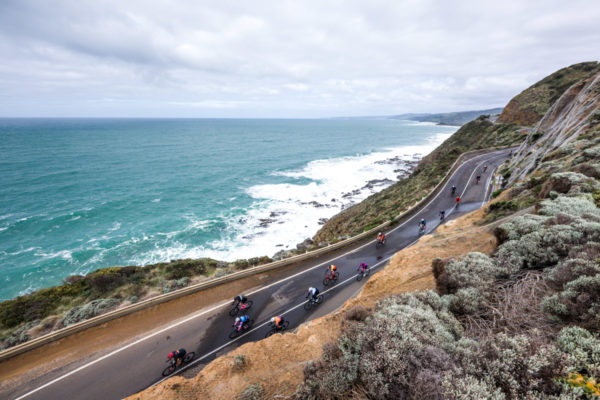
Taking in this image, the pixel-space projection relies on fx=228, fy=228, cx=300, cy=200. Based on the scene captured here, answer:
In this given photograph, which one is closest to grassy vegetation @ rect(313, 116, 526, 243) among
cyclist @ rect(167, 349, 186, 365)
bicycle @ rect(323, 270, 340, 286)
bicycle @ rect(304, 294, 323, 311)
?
bicycle @ rect(323, 270, 340, 286)

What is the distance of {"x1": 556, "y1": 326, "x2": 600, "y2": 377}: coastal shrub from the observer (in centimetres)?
338

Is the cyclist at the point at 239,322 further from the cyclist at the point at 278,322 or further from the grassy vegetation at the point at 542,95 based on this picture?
the grassy vegetation at the point at 542,95

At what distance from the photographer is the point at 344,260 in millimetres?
18234

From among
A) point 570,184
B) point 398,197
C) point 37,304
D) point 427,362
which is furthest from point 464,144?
point 37,304

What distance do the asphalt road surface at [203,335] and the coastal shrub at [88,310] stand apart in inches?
106

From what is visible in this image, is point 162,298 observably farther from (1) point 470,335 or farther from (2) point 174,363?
(1) point 470,335

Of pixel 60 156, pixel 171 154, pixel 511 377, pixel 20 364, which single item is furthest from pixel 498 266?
pixel 60 156

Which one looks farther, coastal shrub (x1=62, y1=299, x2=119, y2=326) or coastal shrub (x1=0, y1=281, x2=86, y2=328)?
coastal shrub (x1=0, y1=281, x2=86, y2=328)

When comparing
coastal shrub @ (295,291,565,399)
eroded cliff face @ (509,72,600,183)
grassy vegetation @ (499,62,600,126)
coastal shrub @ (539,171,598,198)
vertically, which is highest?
grassy vegetation @ (499,62,600,126)

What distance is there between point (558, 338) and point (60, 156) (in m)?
107

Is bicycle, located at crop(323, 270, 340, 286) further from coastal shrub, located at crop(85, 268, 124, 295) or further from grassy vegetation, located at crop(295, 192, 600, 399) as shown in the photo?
coastal shrub, located at crop(85, 268, 124, 295)

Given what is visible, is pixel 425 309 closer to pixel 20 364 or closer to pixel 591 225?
pixel 591 225

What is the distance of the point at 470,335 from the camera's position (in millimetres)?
5465

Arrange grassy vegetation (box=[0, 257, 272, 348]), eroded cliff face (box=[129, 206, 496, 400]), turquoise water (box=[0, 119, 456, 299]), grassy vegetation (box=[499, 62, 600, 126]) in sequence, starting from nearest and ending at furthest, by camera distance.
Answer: eroded cliff face (box=[129, 206, 496, 400]) < grassy vegetation (box=[0, 257, 272, 348]) < turquoise water (box=[0, 119, 456, 299]) < grassy vegetation (box=[499, 62, 600, 126])
